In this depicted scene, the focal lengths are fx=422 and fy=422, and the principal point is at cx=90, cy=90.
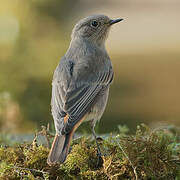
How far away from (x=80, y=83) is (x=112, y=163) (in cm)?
113

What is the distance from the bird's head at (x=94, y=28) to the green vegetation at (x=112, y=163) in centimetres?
191

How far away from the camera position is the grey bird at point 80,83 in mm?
3699

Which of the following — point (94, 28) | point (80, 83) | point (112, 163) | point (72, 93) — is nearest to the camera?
point (112, 163)

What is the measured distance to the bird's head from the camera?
5270mm

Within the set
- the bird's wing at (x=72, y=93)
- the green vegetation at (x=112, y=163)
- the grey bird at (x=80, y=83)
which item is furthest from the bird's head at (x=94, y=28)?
the green vegetation at (x=112, y=163)

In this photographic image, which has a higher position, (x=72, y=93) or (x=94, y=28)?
(x=94, y=28)

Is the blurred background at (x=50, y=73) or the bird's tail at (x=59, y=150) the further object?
the blurred background at (x=50, y=73)

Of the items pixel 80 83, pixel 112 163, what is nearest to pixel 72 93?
pixel 80 83

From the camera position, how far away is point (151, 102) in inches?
476

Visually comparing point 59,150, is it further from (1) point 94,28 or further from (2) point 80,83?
(1) point 94,28

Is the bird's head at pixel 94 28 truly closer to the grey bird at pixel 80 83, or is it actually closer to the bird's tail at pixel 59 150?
the grey bird at pixel 80 83

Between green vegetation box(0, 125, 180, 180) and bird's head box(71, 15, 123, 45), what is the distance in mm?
1905

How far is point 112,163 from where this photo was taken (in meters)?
3.44

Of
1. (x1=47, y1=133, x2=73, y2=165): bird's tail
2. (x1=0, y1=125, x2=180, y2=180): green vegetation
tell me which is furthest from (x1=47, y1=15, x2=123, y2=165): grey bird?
(x1=0, y1=125, x2=180, y2=180): green vegetation
